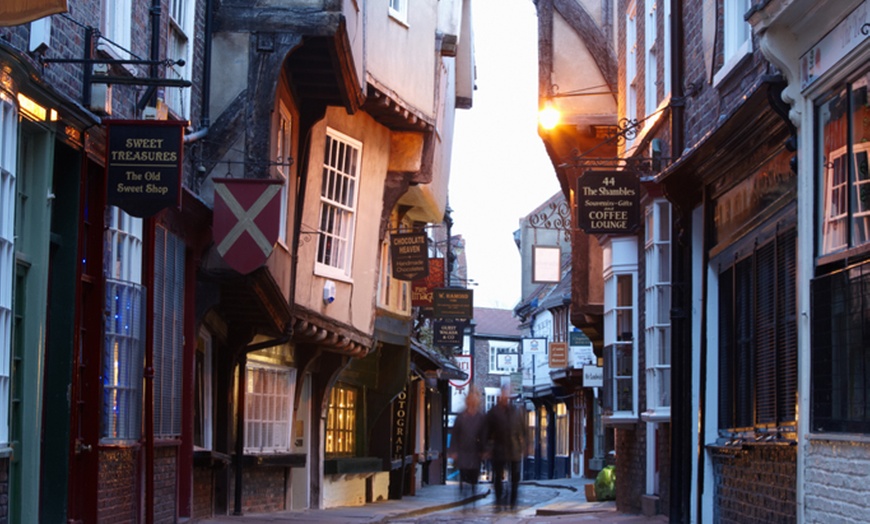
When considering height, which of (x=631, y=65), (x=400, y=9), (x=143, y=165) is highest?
(x=400, y=9)

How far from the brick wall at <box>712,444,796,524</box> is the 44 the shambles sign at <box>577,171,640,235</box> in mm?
4209

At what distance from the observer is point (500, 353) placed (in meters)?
74.5

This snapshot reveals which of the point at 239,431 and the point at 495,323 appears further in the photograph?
the point at 495,323

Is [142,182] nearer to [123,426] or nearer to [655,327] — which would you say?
[123,426]

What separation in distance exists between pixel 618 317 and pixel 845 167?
11458 millimetres

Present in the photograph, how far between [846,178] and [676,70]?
674cm

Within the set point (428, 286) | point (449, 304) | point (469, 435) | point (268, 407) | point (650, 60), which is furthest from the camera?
point (428, 286)

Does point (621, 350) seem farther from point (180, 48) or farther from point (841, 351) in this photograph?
point (841, 351)

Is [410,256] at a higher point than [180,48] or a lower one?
lower

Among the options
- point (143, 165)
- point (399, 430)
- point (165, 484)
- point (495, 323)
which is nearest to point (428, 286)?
point (399, 430)

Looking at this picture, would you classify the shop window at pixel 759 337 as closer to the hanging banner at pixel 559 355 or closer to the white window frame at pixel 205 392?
the white window frame at pixel 205 392

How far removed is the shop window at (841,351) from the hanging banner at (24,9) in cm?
476

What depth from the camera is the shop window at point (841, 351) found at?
7.61 metres

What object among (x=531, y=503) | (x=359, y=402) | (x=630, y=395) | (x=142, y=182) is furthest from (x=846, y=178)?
(x=531, y=503)
